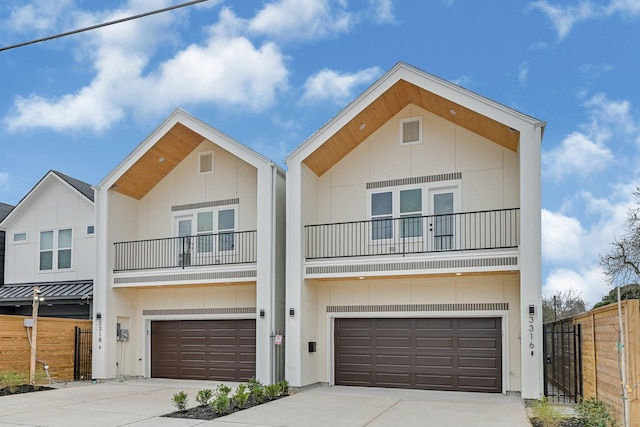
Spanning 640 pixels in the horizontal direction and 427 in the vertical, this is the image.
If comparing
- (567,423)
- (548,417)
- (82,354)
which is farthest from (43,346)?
(567,423)

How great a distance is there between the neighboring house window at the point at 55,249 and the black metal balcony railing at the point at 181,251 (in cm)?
328

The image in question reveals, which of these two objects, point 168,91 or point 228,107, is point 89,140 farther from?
point 228,107

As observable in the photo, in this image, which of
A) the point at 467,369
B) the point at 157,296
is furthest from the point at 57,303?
the point at 467,369

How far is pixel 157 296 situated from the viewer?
54.0ft

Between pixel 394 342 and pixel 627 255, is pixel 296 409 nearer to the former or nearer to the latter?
pixel 394 342

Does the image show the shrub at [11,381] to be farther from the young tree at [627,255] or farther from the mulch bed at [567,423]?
the young tree at [627,255]

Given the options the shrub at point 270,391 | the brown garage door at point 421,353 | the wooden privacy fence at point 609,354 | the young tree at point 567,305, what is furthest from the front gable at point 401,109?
the young tree at point 567,305

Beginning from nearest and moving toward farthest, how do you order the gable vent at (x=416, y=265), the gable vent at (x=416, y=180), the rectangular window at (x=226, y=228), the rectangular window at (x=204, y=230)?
the gable vent at (x=416, y=265), the gable vent at (x=416, y=180), the rectangular window at (x=226, y=228), the rectangular window at (x=204, y=230)

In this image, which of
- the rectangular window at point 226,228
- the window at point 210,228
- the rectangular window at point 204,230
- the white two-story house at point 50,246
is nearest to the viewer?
the rectangular window at point 226,228

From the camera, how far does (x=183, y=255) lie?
15680 mm

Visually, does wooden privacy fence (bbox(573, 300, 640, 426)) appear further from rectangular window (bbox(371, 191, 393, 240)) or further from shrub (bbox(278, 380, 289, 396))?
shrub (bbox(278, 380, 289, 396))

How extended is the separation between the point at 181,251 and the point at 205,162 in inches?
100

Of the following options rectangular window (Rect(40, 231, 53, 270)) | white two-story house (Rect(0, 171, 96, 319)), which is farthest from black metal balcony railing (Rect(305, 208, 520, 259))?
rectangular window (Rect(40, 231, 53, 270))

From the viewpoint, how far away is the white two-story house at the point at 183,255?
15000 millimetres
